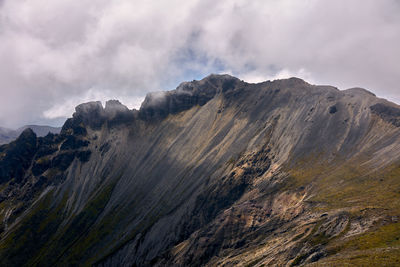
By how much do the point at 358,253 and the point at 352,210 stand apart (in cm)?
3447

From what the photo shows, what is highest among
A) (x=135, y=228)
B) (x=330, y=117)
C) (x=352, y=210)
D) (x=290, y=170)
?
(x=330, y=117)

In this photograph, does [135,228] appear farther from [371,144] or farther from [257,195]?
[371,144]

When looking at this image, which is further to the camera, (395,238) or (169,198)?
(169,198)

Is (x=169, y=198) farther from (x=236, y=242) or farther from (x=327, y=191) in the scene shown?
(x=327, y=191)

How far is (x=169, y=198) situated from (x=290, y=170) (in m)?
90.4

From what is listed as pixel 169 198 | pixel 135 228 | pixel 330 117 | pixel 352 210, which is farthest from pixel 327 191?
pixel 135 228

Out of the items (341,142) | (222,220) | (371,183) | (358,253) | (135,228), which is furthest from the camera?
(135,228)

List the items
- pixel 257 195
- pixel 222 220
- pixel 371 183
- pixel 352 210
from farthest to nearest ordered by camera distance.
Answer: pixel 257 195 < pixel 222 220 < pixel 371 183 < pixel 352 210

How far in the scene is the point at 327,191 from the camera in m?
129

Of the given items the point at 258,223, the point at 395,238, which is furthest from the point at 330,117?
the point at 395,238

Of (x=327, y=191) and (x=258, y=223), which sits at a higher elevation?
(x=327, y=191)

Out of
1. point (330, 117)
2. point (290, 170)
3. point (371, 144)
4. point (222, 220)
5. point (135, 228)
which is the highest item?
point (330, 117)

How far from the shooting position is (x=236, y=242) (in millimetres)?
126000

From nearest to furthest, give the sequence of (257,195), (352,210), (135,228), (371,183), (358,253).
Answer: (358,253) → (352,210) → (371,183) → (257,195) → (135,228)
